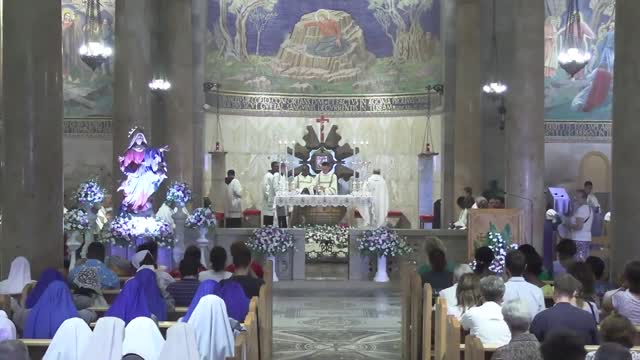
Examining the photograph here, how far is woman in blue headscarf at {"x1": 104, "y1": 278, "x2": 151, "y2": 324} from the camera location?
7480 mm

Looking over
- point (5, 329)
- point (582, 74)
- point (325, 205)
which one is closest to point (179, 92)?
point (325, 205)

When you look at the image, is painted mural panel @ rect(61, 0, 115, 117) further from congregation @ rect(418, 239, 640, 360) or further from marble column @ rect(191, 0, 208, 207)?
congregation @ rect(418, 239, 640, 360)

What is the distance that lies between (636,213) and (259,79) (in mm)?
18884

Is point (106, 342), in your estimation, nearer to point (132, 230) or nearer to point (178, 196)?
point (132, 230)

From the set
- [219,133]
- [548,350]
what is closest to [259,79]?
[219,133]

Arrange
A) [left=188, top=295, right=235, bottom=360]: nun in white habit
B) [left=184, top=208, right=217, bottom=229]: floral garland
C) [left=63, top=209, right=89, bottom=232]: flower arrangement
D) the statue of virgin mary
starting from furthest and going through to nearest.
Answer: [left=184, top=208, right=217, bottom=229]: floral garland
the statue of virgin mary
[left=63, top=209, right=89, bottom=232]: flower arrangement
[left=188, top=295, right=235, bottom=360]: nun in white habit

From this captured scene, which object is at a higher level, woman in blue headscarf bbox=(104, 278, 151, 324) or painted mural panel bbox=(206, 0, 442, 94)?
painted mural panel bbox=(206, 0, 442, 94)

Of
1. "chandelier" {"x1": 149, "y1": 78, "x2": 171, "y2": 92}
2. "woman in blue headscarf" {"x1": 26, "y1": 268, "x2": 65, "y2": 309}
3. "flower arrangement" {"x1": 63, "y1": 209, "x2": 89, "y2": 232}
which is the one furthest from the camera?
"chandelier" {"x1": 149, "y1": 78, "x2": 171, "y2": 92}

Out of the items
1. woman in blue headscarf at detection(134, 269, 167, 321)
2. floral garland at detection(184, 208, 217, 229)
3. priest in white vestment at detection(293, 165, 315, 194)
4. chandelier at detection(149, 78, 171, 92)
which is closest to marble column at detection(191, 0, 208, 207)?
chandelier at detection(149, 78, 171, 92)

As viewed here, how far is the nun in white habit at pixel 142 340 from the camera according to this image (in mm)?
5992

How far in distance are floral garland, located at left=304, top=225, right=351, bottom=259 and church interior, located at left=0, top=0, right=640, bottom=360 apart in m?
0.07

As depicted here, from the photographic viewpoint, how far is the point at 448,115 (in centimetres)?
2591

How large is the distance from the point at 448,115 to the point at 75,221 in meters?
14.8

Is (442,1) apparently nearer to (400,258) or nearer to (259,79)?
(259,79)
